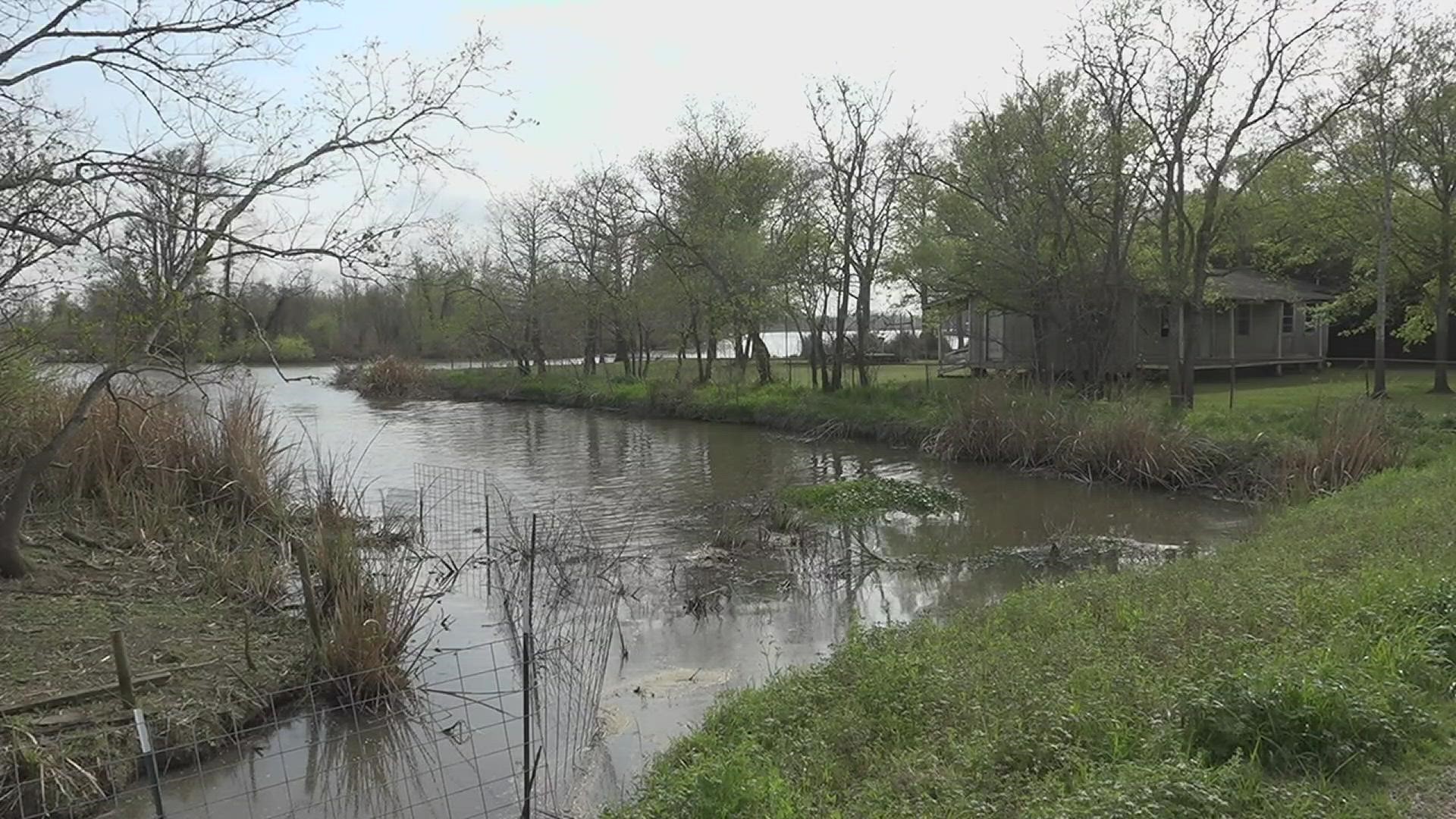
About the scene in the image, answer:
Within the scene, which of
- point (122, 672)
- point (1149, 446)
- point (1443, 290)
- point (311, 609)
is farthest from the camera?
point (1443, 290)

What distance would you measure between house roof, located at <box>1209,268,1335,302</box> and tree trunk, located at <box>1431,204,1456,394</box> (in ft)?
17.1

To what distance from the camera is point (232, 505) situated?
10.8 m

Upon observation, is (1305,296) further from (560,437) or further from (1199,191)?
(560,437)

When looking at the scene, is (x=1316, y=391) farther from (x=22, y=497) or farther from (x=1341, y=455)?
(x=22, y=497)

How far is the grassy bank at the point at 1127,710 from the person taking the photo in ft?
13.0

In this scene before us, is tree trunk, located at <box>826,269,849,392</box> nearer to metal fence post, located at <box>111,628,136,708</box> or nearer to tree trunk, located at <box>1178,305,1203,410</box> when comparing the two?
tree trunk, located at <box>1178,305,1203,410</box>

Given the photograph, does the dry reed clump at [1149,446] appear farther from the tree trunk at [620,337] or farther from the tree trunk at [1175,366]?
the tree trunk at [620,337]

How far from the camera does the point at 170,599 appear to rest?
8352mm

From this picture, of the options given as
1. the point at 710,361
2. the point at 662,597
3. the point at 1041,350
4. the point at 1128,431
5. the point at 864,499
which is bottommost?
the point at 662,597

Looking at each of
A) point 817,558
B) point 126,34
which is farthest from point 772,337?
point 126,34

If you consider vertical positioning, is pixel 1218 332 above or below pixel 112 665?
above

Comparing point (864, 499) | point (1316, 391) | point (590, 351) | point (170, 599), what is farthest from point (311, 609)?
point (590, 351)

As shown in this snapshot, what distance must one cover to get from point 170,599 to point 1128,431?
1392 cm

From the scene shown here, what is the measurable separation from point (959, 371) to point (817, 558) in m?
22.7
